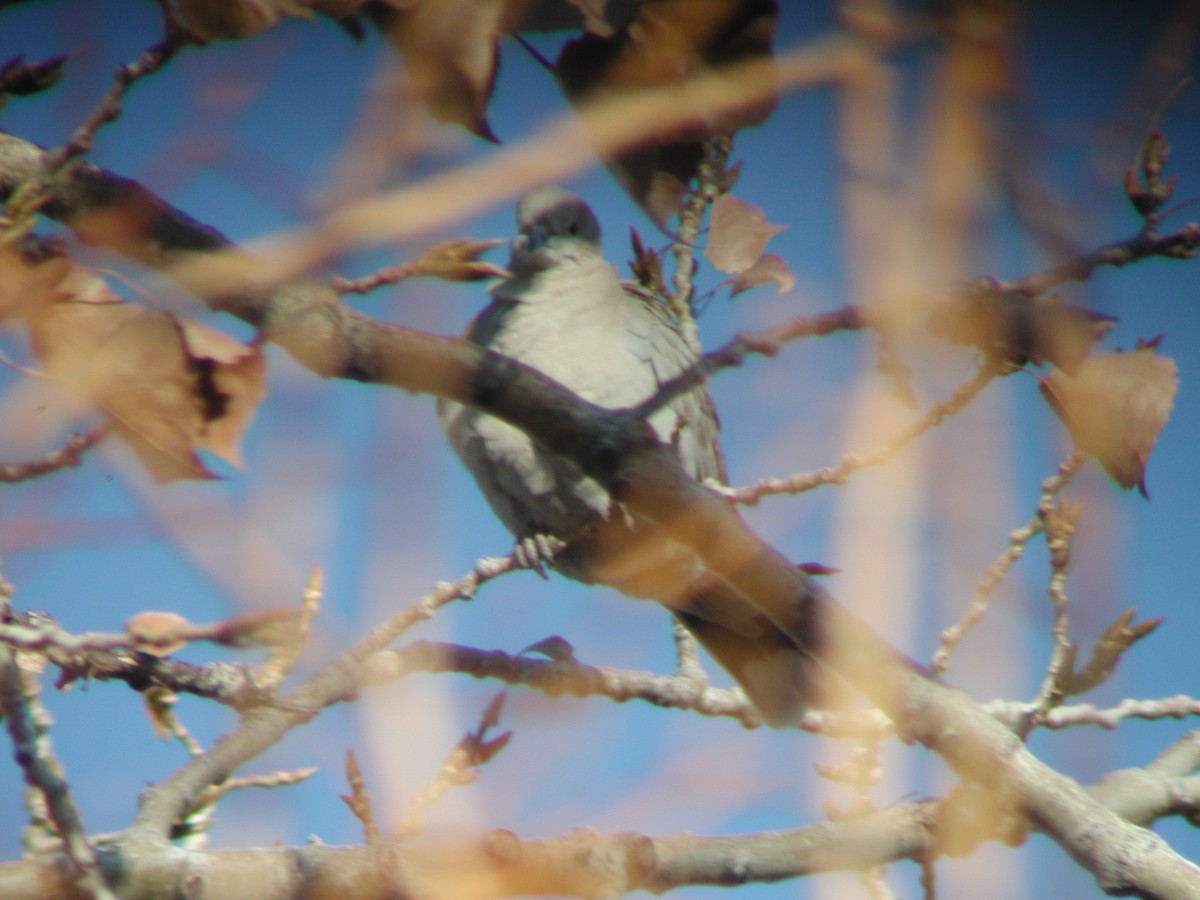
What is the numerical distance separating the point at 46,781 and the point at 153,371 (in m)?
0.43

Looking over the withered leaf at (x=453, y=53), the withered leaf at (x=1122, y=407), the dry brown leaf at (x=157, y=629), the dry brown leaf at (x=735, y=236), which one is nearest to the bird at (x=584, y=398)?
the dry brown leaf at (x=735, y=236)

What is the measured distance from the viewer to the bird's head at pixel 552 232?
421cm

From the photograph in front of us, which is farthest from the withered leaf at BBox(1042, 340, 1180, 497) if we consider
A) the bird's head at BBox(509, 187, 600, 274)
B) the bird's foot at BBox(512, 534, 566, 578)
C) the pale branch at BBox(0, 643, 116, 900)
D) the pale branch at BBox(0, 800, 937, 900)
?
the bird's head at BBox(509, 187, 600, 274)

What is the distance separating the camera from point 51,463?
3.87 feet

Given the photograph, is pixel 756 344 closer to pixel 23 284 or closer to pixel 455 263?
pixel 455 263

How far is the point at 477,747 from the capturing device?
82.4 inches

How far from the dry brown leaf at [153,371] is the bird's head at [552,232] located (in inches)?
115

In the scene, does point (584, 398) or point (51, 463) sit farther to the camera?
point (584, 398)

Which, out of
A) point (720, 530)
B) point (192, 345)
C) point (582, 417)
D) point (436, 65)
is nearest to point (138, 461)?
point (192, 345)

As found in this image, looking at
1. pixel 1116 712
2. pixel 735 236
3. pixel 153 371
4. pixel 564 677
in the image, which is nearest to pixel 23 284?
pixel 153 371

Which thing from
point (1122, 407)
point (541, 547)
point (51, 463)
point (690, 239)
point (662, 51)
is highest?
point (690, 239)

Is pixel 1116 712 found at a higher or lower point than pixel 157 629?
higher

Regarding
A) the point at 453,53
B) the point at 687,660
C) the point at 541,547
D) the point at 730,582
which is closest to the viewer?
the point at 453,53

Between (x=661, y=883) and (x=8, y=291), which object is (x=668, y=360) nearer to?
(x=661, y=883)
